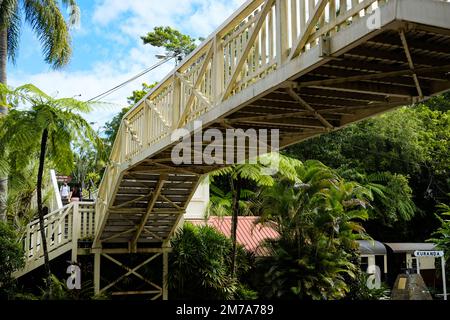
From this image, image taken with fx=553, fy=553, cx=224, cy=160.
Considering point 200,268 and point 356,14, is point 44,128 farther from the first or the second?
point 356,14

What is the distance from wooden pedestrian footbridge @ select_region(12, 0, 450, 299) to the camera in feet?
17.3

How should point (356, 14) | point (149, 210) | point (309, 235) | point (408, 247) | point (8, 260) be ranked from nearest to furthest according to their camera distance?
point (356, 14) → point (8, 260) → point (149, 210) → point (309, 235) → point (408, 247)

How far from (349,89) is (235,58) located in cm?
174

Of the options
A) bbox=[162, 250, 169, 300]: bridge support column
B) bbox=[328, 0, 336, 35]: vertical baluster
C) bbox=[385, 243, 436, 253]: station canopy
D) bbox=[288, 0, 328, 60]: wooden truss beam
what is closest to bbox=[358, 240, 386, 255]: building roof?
bbox=[385, 243, 436, 253]: station canopy

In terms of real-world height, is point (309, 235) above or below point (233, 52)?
below

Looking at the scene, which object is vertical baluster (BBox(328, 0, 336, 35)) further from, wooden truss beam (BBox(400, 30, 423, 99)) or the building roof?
the building roof

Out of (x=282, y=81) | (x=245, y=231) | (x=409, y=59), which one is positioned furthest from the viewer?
(x=245, y=231)

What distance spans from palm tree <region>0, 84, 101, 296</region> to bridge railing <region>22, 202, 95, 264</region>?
280 centimetres

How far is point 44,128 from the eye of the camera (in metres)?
10.7

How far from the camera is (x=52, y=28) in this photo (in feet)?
57.7

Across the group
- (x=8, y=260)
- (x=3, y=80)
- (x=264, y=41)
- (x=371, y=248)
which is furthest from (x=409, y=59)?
(x=371, y=248)

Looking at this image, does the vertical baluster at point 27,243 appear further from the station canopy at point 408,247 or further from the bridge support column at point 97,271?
the station canopy at point 408,247

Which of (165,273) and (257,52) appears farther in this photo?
(165,273)
